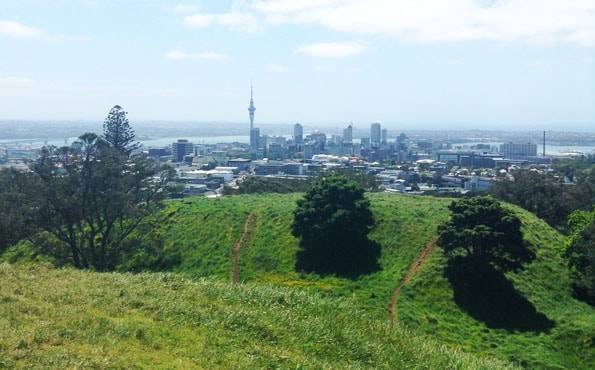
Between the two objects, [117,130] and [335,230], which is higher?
[117,130]

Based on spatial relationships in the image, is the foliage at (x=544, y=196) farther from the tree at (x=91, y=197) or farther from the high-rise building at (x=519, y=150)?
the high-rise building at (x=519, y=150)

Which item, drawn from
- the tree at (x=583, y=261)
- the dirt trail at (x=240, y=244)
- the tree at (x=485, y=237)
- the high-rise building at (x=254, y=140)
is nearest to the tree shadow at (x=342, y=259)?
the dirt trail at (x=240, y=244)

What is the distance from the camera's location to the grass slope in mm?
10359

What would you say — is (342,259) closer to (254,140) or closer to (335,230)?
(335,230)

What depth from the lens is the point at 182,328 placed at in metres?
12.6

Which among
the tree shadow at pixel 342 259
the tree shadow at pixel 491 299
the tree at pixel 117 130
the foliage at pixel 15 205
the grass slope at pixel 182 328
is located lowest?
the tree shadow at pixel 491 299

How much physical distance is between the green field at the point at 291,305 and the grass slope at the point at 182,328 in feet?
0.14

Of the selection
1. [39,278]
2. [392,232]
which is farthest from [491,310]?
[39,278]

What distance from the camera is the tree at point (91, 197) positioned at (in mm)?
26453

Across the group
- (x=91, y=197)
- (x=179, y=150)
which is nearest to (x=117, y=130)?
(x=91, y=197)

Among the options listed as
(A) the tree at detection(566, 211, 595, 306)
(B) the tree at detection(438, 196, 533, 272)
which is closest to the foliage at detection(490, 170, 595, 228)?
(A) the tree at detection(566, 211, 595, 306)

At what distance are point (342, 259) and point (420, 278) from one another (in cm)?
372

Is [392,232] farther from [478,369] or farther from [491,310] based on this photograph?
[478,369]

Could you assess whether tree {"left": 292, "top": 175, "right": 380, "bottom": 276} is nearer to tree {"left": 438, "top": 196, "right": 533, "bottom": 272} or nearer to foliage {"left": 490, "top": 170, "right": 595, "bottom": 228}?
tree {"left": 438, "top": 196, "right": 533, "bottom": 272}
